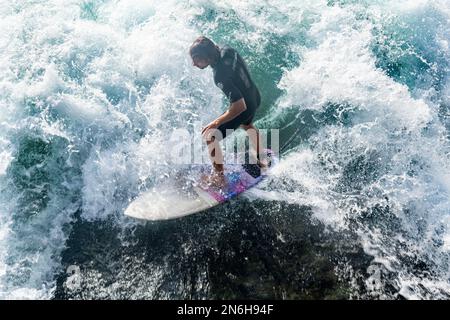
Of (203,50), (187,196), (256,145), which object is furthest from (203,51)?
(187,196)

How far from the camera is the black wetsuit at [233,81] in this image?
4.60 meters

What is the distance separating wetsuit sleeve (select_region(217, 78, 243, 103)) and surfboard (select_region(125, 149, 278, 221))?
136 centimetres

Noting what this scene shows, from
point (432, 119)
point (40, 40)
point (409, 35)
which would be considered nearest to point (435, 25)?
point (409, 35)

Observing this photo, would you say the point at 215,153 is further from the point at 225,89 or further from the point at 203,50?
the point at 203,50

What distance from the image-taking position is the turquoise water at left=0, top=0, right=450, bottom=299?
4.48 meters

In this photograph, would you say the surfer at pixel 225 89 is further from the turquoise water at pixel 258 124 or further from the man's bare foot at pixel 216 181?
the turquoise water at pixel 258 124

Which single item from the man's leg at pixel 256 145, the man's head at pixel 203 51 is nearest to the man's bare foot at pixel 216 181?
the man's leg at pixel 256 145

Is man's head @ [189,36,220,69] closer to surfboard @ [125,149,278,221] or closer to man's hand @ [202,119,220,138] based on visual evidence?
man's hand @ [202,119,220,138]

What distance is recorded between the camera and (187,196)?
5.33m

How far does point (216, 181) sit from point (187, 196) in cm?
50

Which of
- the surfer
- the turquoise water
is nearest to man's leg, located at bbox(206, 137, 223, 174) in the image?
the surfer

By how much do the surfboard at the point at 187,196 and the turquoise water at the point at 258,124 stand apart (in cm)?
15

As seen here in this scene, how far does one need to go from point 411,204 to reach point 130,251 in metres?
3.83
